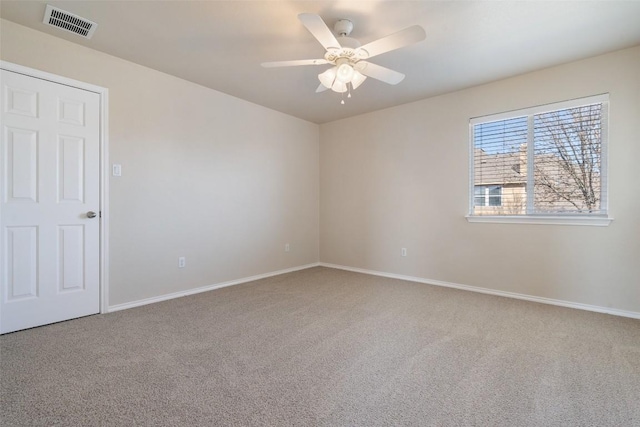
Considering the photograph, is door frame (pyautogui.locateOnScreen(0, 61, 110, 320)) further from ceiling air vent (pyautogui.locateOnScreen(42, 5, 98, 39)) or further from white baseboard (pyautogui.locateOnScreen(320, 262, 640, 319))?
white baseboard (pyautogui.locateOnScreen(320, 262, 640, 319))

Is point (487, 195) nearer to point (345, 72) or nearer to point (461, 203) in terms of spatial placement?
point (461, 203)

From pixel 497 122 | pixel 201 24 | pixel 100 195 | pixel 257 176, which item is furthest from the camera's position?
pixel 257 176

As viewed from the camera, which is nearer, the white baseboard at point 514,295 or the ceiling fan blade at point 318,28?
the ceiling fan blade at point 318,28

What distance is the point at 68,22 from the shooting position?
236cm

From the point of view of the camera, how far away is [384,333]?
7.87ft

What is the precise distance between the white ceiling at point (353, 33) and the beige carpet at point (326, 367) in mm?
2480

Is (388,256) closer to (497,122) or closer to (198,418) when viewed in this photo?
(497,122)

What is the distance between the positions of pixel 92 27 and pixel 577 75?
451 cm

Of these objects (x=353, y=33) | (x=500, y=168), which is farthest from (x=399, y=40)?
(x=500, y=168)

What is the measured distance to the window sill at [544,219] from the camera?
2889mm

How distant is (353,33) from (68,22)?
230cm

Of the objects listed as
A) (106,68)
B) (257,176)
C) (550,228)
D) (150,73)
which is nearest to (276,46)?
(150,73)

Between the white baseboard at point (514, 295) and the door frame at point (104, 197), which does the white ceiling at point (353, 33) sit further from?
the white baseboard at point (514, 295)

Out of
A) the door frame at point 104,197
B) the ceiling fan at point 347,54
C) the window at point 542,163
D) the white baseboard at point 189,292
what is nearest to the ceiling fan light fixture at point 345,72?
the ceiling fan at point 347,54
